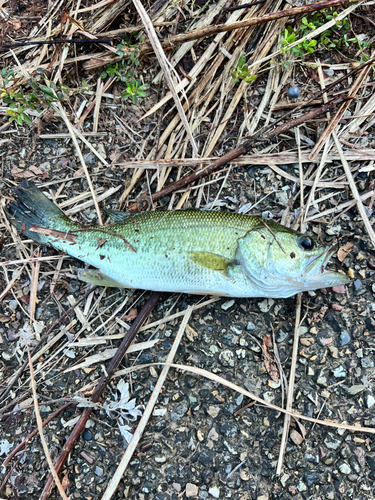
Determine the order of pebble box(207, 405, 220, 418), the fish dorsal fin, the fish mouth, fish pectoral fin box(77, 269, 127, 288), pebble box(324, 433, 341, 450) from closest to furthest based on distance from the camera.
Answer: the fish mouth
pebble box(324, 433, 341, 450)
pebble box(207, 405, 220, 418)
fish pectoral fin box(77, 269, 127, 288)
the fish dorsal fin

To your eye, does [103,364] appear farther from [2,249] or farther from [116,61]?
[116,61]

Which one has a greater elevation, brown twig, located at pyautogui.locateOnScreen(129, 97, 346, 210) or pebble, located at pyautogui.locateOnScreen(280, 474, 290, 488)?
brown twig, located at pyautogui.locateOnScreen(129, 97, 346, 210)

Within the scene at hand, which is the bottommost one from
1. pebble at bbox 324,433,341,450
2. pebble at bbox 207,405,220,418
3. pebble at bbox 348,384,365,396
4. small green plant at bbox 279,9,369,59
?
pebble at bbox 324,433,341,450

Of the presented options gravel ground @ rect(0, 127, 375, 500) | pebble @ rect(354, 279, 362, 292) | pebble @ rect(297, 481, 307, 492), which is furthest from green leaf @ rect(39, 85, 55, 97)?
pebble @ rect(297, 481, 307, 492)

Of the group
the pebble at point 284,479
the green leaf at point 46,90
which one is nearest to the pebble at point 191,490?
the pebble at point 284,479

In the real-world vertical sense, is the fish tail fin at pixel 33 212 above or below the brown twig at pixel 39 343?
above

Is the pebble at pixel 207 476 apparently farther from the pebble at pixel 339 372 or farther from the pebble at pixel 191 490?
the pebble at pixel 339 372

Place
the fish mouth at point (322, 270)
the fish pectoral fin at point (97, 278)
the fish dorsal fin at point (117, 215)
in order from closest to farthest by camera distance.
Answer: the fish mouth at point (322, 270) → the fish pectoral fin at point (97, 278) → the fish dorsal fin at point (117, 215)

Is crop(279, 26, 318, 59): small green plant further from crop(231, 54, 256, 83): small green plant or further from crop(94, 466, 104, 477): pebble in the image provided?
crop(94, 466, 104, 477): pebble
